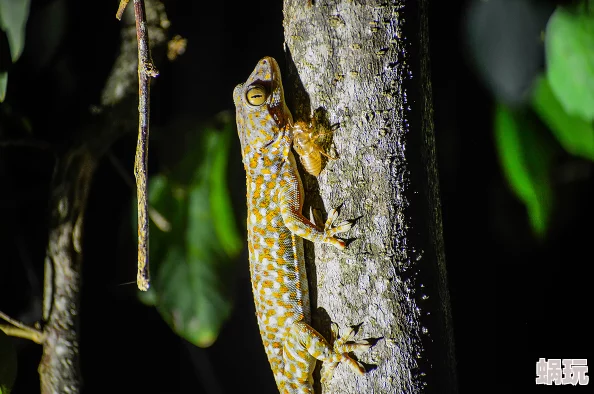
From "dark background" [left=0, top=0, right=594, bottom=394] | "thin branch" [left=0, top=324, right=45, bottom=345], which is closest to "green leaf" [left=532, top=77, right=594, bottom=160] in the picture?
"dark background" [left=0, top=0, right=594, bottom=394]

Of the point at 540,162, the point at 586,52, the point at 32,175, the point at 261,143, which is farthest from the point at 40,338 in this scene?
the point at 586,52

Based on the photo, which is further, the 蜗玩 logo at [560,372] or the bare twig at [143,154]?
the 蜗玩 logo at [560,372]

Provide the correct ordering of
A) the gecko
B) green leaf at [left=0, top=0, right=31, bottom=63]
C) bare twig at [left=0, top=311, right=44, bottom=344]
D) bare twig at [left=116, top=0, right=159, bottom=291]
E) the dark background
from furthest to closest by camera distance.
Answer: the dark background < bare twig at [left=0, top=311, right=44, bottom=344] < green leaf at [left=0, top=0, right=31, bottom=63] < the gecko < bare twig at [left=116, top=0, right=159, bottom=291]

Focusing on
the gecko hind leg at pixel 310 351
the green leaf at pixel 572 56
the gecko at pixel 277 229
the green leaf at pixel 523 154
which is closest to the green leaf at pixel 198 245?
the gecko at pixel 277 229

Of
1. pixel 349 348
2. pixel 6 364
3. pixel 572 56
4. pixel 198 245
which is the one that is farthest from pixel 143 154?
pixel 572 56

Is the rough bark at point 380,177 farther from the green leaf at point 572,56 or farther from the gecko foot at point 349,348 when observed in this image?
the green leaf at point 572,56

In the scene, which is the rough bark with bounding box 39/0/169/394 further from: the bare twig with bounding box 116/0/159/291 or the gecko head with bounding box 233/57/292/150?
the bare twig with bounding box 116/0/159/291

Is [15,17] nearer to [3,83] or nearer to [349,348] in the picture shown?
[3,83]

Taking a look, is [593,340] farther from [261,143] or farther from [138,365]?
[138,365]
